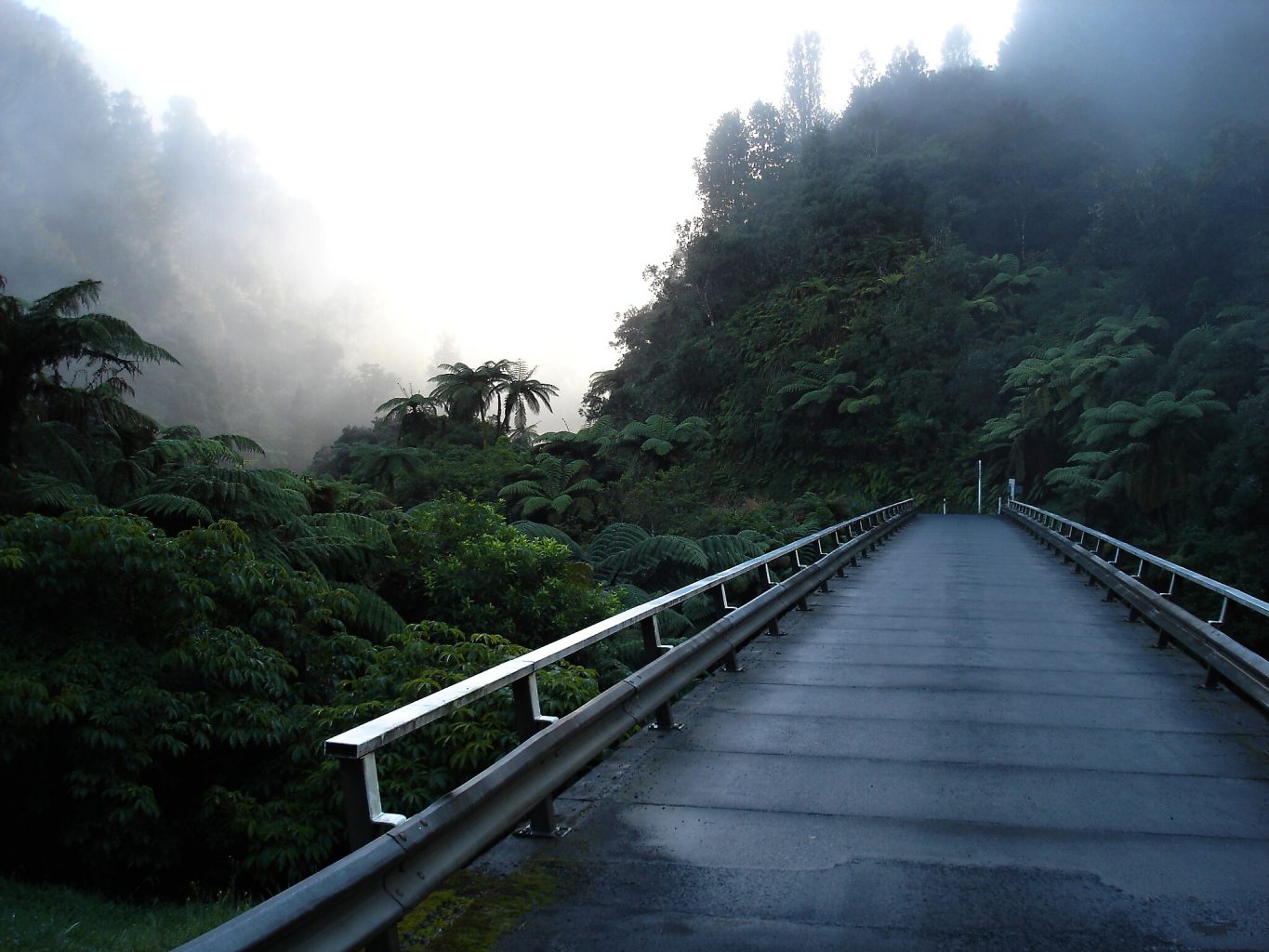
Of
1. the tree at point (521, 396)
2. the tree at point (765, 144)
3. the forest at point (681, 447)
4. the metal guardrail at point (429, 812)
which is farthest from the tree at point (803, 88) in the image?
the metal guardrail at point (429, 812)

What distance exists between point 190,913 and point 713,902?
9.60 ft

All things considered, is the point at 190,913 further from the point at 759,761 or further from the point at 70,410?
the point at 70,410

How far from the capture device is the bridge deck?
3.05 m

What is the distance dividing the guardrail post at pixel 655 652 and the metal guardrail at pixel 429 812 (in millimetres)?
222

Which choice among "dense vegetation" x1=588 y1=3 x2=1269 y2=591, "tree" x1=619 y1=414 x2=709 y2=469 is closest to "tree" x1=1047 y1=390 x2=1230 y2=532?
"dense vegetation" x1=588 y1=3 x2=1269 y2=591

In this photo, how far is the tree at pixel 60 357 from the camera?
10797mm

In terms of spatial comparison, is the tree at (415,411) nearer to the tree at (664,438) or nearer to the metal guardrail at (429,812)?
the tree at (664,438)

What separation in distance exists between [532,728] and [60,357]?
9.95 meters

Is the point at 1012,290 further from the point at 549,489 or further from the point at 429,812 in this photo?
the point at 429,812

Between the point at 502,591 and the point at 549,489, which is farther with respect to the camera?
the point at 549,489

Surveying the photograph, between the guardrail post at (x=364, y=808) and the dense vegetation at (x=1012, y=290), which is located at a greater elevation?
the dense vegetation at (x=1012, y=290)

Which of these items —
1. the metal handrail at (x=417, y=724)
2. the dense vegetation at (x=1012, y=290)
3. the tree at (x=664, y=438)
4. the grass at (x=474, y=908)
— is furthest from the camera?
the tree at (x=664, y=438)

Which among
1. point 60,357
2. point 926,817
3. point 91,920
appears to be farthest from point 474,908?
point 60,357

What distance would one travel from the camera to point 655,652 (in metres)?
5.78
